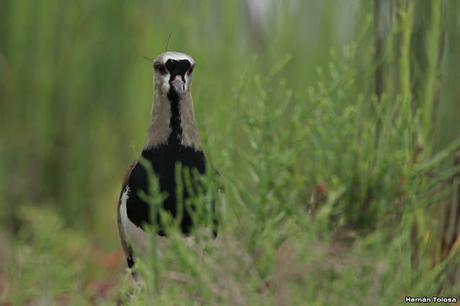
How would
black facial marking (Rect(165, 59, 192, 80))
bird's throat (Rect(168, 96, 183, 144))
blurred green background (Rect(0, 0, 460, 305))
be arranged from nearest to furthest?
blurred green background (Rect(0, 0, 460, 305)), black facial marking (Rect(165, 59, 192, 80)), bird's throat (Rect(168, 96, 183, 144))

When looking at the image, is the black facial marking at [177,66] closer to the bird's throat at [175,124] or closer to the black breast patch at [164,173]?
the bird's throat at [175,124]

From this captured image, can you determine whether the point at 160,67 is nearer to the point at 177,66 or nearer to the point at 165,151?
the point at 177,66

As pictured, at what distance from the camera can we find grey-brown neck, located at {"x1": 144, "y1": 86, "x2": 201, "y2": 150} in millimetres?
3027

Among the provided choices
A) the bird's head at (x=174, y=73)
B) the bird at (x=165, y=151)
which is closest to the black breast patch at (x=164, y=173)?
the bird at (x=165, y=151)

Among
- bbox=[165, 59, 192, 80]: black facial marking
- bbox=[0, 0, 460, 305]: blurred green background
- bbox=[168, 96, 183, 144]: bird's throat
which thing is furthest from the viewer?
bbox=[168, 96, 183, 144]: bird's throat

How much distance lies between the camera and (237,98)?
104 inches

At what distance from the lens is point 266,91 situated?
2660mm

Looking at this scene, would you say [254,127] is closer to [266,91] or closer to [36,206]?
[266,91]

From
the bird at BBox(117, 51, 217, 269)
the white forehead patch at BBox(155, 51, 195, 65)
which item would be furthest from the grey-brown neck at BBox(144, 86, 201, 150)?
the white forehead patch at BBox(155, 51, 195, 65)

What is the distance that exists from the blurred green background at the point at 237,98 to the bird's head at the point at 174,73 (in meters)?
0.07

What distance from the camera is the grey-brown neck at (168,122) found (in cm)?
303

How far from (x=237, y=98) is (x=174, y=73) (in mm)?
340

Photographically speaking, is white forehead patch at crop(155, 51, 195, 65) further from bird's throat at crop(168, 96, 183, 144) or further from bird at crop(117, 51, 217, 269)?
bird's throat at crop(168, 96, 183, 144)

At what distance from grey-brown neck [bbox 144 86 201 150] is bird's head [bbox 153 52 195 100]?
3 centimetres
